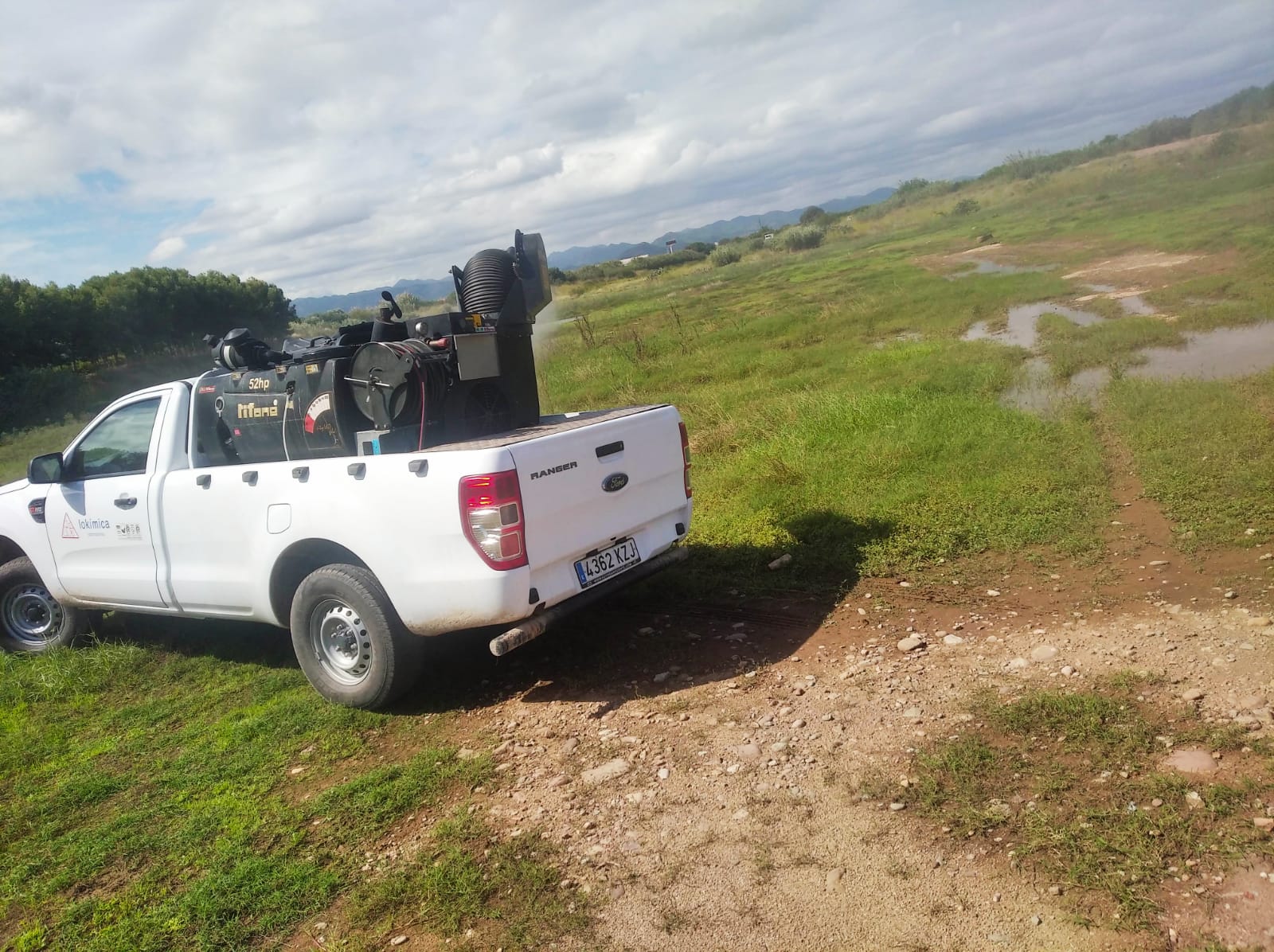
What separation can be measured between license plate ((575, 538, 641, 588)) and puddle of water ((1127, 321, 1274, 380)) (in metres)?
8.06

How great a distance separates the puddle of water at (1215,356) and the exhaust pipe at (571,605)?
7.79m

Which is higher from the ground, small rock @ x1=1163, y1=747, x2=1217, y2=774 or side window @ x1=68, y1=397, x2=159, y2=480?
side window @ x1=68, y1=397, x2=159, y2=480

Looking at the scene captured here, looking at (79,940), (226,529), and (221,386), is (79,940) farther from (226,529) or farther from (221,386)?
(221,386)

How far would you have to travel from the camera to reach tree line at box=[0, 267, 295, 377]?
2977 centimetres

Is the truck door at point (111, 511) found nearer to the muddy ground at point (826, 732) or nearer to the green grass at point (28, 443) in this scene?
the muddy ground at point (826, 732)

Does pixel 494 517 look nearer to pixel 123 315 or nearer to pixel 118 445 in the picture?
pixel 118 445

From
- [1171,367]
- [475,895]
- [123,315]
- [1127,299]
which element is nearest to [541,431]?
[475,895]

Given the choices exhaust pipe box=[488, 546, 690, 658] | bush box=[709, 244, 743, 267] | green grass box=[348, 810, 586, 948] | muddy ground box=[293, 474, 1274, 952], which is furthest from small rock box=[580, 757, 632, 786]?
bush box=[709, 244, 743, 267]

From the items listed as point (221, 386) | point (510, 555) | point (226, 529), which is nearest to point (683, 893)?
point (510, 555)

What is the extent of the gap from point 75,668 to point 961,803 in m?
5.75

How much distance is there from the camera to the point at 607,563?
490cm

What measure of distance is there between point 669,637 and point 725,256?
182 feet

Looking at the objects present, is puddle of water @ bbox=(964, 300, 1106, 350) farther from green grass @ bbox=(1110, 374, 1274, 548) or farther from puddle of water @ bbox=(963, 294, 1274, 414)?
green grass @ bbox=(1110, 374, 1274, 548)

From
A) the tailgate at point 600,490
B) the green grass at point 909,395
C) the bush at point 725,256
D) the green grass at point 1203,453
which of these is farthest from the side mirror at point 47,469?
the bush at point 725,256
